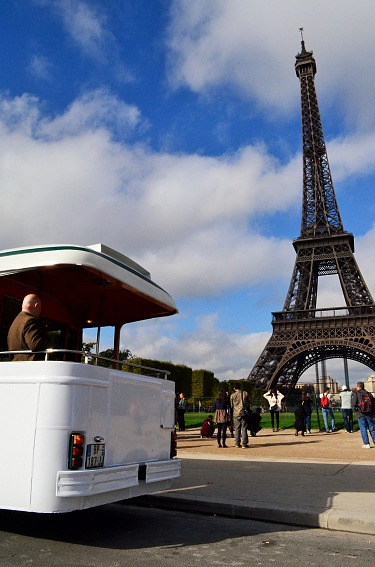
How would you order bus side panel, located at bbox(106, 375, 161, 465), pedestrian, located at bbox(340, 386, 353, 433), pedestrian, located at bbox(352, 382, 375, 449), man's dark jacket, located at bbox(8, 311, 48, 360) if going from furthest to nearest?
pedestrian, located at bbox(340, 386, 353, 433) < pedestrian, located at bbox(352, 382, 375, 449) < bus side panel, located at bbox(106, 375, 161, 465) < man's dark jacket, located at bbox(8, 311, 48, 360)

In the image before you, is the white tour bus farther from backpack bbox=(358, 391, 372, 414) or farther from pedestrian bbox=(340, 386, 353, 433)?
pedestrian bbox=(340, 386, 353, 433)

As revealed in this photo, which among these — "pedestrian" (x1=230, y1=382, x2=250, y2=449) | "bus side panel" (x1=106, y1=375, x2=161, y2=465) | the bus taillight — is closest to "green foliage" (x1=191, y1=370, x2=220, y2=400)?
"pedestrian" (x1=230, y1=382, x2=250, y2=449)

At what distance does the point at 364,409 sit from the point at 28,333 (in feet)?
36.8

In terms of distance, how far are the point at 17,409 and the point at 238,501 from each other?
3.51m

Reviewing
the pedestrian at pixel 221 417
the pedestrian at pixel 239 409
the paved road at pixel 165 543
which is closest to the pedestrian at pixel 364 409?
the pedestrian at pixel 239 409

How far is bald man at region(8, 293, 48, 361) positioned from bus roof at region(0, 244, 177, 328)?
15.9 inches

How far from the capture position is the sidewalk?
620 cm

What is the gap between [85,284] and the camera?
6328 millimetres

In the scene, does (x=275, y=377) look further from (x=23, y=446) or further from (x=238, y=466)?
(x=23, y=446)

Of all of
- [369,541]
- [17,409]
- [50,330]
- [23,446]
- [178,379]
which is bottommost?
[369,541]

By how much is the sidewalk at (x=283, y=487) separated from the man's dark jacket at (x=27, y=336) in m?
3.33

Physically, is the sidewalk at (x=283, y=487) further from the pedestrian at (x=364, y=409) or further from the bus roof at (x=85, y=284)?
the bus roof at (x=85, y=284)

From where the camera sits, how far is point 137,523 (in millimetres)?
6195

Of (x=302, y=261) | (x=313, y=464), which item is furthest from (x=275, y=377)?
(x=313, y=464)
